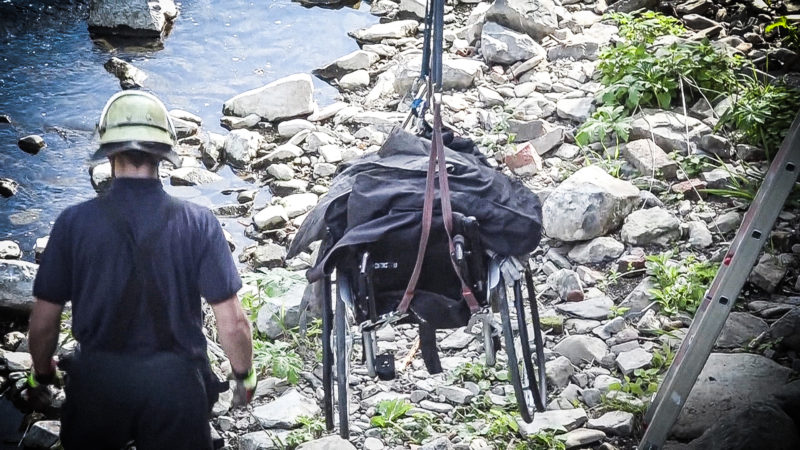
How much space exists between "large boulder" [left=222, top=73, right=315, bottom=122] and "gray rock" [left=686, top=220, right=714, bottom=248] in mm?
3785

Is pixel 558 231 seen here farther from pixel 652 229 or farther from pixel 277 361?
pixel 277 361

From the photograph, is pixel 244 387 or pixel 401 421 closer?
pixel 244 387

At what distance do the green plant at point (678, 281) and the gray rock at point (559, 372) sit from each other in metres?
0.75

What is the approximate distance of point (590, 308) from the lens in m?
5.17

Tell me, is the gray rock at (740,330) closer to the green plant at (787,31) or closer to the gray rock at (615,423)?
the gray rock at (615,423)

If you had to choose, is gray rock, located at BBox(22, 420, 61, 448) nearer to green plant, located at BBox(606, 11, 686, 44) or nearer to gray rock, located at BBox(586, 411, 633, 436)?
gray rock, located at BBox(586, 411, 633, 436)

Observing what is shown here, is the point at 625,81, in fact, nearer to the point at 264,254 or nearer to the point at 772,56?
the point at 772,56

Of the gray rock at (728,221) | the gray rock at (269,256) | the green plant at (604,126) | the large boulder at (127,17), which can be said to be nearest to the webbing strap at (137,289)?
the gray rock at (269,256)

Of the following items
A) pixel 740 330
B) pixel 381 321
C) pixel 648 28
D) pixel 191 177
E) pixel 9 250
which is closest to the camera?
pixel 381 321

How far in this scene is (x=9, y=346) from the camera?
5449 mm

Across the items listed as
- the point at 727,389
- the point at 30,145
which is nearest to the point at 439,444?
the point at 727,389

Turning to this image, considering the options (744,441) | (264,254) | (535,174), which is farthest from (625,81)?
(744,441)

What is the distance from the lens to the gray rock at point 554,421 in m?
4.18

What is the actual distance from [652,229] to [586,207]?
1.47 feet
